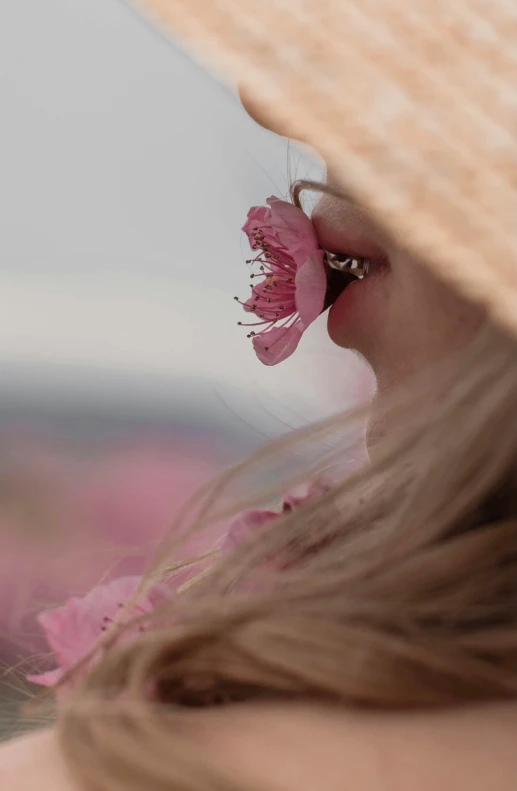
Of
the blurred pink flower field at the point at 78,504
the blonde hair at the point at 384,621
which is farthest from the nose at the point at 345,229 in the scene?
the blurred pink flower field at the point at 78,504

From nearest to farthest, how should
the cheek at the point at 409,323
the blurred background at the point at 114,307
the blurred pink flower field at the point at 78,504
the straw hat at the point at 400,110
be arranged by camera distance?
the straw hat at the point at 400,110, the cheek at the point at 409,323, the blurred background at the point at 114,307, the blurred pink flower field at the point at 78,504

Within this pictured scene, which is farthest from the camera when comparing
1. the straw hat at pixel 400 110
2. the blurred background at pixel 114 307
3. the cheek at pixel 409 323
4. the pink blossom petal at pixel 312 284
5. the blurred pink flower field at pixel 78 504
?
the blurred pink flower field at pixel 78 504

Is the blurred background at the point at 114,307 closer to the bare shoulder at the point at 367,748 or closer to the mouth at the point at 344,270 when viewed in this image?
the mouth at the point at 344,270

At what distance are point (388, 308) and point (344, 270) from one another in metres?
0.06

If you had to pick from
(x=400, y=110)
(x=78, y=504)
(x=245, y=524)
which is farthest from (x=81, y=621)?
(x=78, y=504)

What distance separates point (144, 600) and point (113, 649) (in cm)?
7

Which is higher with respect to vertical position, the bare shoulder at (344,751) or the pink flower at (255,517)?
the pink flower at (255,517)

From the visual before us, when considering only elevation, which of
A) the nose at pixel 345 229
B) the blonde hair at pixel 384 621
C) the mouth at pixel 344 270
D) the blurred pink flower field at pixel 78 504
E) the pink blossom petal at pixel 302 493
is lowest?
the blonde hair at pixel 384 621

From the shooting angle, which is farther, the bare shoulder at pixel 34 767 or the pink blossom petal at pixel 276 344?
the pink blossom petal at pixel 276 344

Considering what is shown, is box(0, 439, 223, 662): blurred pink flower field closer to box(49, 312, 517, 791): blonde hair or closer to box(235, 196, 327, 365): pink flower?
box(235, 196, 327, 365): pink flower

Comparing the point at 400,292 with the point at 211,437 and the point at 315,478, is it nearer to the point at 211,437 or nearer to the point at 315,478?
the point at 315,478

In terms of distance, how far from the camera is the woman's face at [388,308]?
406 millimetres

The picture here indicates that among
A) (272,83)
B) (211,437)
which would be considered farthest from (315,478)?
(211,437)

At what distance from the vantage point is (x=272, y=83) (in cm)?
25
